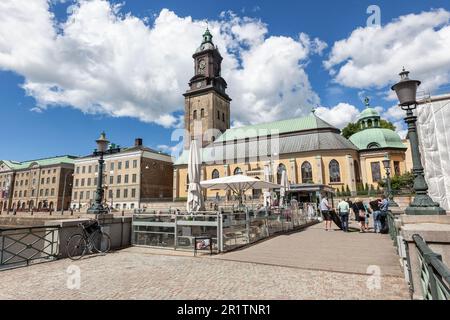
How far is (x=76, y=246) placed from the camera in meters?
9.09

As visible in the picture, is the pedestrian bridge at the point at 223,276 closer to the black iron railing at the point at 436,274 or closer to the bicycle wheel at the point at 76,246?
the bicycle wheel at the point at 76,246

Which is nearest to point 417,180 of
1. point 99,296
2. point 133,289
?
point 133,289

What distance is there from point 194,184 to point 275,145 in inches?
1589

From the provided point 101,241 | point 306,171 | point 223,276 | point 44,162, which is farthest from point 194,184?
point 44,162

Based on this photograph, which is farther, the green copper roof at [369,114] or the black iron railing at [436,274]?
the green copper roof at [369,114]

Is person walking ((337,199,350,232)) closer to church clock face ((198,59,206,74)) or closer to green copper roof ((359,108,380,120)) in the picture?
green copper roof ((359,108,380,120))

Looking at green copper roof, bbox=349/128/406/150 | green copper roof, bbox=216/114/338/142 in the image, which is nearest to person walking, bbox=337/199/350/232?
green copper roof, bbox=349/128/406/150

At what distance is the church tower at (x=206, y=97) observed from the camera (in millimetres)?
58931

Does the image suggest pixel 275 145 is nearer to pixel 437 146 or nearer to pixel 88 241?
pixel 437 146

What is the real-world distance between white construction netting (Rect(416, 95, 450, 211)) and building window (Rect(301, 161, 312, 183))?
2303 centimetres

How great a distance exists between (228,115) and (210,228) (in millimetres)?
57379

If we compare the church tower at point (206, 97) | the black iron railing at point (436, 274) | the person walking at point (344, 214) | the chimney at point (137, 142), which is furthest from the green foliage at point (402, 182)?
the chimney at point (137, 142)

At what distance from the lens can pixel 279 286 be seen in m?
5.51

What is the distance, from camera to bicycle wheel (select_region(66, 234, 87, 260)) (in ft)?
29.3
